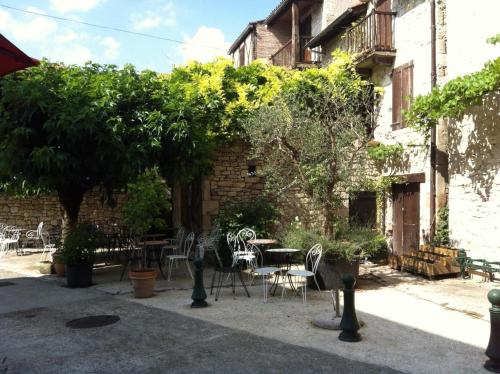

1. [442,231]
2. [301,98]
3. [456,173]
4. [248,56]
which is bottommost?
[442,231]

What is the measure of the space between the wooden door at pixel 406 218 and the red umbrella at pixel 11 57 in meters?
9.25

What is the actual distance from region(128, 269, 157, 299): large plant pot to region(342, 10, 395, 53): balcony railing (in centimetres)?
796

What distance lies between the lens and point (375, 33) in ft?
39.7

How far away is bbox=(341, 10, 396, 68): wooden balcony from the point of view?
11.8 metres

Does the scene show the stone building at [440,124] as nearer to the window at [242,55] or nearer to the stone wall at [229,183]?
the stone wall at [229,183]

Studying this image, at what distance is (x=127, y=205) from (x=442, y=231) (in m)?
6.87

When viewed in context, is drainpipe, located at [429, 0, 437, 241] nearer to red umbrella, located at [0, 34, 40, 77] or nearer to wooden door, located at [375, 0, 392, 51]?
wooden door, located at [375, 0, 392, 51]

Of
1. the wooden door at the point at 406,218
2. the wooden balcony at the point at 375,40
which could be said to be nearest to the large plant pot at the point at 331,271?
the wooden door at the point at 406,218

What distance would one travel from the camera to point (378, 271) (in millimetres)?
10438

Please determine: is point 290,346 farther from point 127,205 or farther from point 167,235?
point 167,235

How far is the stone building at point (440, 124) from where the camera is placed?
9.06 meters

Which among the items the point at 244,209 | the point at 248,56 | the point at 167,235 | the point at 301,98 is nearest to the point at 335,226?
the point at 244,209

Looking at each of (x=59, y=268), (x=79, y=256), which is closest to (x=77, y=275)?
(x=79, y=256)

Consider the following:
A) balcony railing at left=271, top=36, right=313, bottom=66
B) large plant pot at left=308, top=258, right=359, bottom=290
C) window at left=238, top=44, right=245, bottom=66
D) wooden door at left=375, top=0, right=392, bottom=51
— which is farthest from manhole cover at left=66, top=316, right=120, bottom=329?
window at left=238, top=44, right=245, bottom=66
